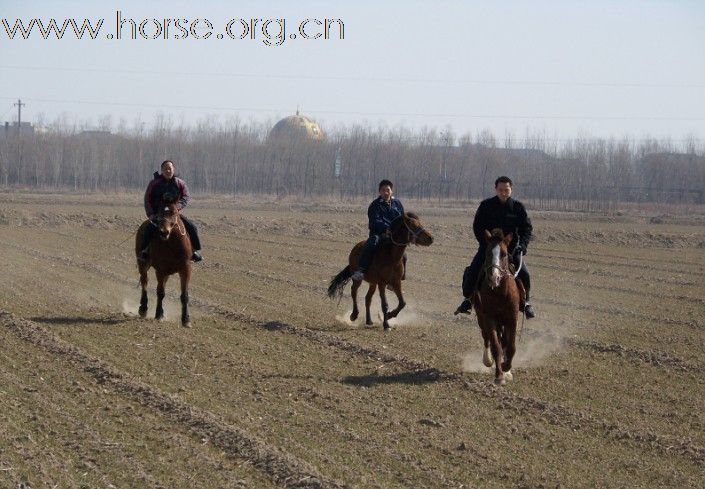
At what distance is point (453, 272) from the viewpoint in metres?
26.7

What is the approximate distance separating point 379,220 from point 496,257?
4.62 meters

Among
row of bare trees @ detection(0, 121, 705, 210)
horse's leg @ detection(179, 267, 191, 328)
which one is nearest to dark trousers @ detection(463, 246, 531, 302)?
horse's leg @ detection(179, 267, 191, 328)

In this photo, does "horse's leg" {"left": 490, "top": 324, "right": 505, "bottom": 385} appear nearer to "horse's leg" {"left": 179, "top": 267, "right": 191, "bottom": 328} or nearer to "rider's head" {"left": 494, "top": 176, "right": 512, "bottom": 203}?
"rider's head" {"left": 494, "top": 176, "right": 512, "bottom": 203}

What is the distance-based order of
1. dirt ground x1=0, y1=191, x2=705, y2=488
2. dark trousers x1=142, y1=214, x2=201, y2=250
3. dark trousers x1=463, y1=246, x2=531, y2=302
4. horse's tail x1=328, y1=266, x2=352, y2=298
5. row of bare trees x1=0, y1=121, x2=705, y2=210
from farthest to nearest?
row of bare trees x1=0, y1=121, x2=705, y2=210 < horse's tail x1=328, y1=266, x2=352, y2=298 < dark trousers x1=142, y1=214, x2=201, y2=250 < dark trousers x1=463, y1=246, x2=531, y2=302 < dirt ground x1=0, y1=191, x2=705, y2=488

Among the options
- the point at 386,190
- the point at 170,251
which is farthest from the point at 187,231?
the point at 386,190

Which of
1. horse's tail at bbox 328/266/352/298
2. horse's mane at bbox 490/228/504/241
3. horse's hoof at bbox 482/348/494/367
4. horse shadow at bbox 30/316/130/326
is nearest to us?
horse's mane at bbox 490/228/504/241

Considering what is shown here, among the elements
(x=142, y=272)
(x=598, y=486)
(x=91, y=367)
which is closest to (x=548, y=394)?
(x=598, y=486)

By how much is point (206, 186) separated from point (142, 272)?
7929 cm

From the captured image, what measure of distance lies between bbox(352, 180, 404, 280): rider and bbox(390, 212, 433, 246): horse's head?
0.93 feet

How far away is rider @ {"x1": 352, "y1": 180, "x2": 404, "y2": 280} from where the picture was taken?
1631 cm

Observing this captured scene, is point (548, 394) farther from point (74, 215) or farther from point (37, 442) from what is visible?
point (74, 215)

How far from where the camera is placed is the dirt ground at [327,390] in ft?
27.7

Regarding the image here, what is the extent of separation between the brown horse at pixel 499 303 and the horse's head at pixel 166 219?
5374 mm

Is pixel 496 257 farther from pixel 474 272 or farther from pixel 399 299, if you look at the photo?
pixel 399 299
